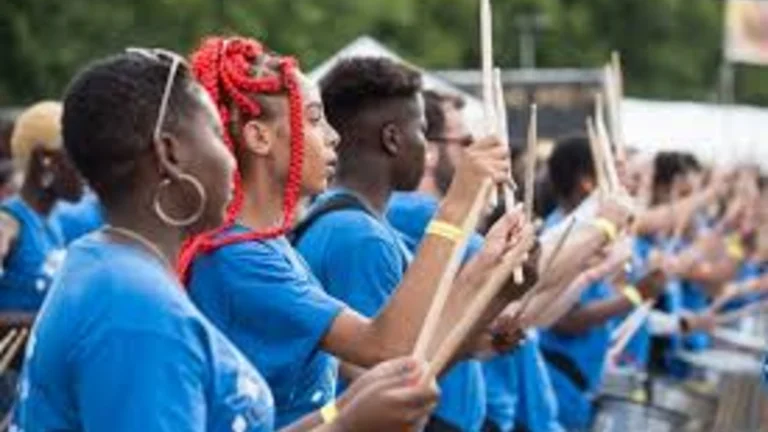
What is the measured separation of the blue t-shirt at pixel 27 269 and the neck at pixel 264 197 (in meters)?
4.13

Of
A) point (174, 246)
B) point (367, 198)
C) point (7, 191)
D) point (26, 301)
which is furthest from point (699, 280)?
point (174, 246)

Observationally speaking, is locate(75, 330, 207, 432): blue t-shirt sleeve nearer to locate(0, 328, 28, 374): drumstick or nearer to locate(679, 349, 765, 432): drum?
locate(0, 328, 28, 374): drumstick

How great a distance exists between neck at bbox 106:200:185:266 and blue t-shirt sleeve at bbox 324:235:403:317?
179 cm

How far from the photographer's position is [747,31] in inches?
827

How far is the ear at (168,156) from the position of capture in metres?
3.88

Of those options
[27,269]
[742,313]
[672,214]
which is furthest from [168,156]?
[742,313]

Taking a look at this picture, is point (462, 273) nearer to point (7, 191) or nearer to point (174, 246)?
point (174, 246)

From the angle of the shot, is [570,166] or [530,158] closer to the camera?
[530,158]

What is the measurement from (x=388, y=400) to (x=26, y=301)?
18.8 ft

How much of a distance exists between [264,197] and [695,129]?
2370cm

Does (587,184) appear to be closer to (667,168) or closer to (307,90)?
(667,168)

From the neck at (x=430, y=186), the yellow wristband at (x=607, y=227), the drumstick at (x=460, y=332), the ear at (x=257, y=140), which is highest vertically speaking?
the ear at (x=257, y=140)

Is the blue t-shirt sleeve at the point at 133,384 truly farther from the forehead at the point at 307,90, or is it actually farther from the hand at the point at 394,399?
the forehead at the point at 307,90

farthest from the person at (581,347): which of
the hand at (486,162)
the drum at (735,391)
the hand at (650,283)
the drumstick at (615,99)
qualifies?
the hand at (486,162)
